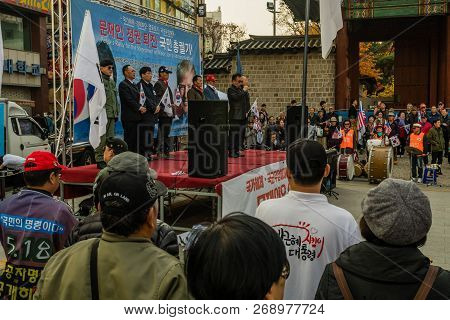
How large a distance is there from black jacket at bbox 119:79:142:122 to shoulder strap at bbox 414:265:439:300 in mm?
7704

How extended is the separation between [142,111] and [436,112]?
37.2 feet

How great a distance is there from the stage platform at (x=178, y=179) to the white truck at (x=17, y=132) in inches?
175

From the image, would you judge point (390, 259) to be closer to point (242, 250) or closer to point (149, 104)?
point (242, 250)

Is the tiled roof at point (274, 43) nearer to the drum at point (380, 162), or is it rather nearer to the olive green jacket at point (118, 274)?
the drum at point (380, 162)

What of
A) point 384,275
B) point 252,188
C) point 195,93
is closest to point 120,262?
point 384,275

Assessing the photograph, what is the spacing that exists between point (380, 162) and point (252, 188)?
605 centimetres

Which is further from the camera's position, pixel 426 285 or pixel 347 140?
pixel 347 140

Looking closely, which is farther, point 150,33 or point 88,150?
point 88,150

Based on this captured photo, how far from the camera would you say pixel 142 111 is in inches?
357

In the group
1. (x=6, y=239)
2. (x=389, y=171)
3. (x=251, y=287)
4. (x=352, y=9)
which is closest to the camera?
(x=251, y=287)

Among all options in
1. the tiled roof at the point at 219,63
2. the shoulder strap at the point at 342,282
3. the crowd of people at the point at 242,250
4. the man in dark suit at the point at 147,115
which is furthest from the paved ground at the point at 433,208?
the tiled roof at the point at 219,63

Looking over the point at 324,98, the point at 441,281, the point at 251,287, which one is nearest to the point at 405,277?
the point at 441,281

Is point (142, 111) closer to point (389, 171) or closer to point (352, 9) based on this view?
point (389, 171)

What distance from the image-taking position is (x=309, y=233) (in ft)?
8.80
